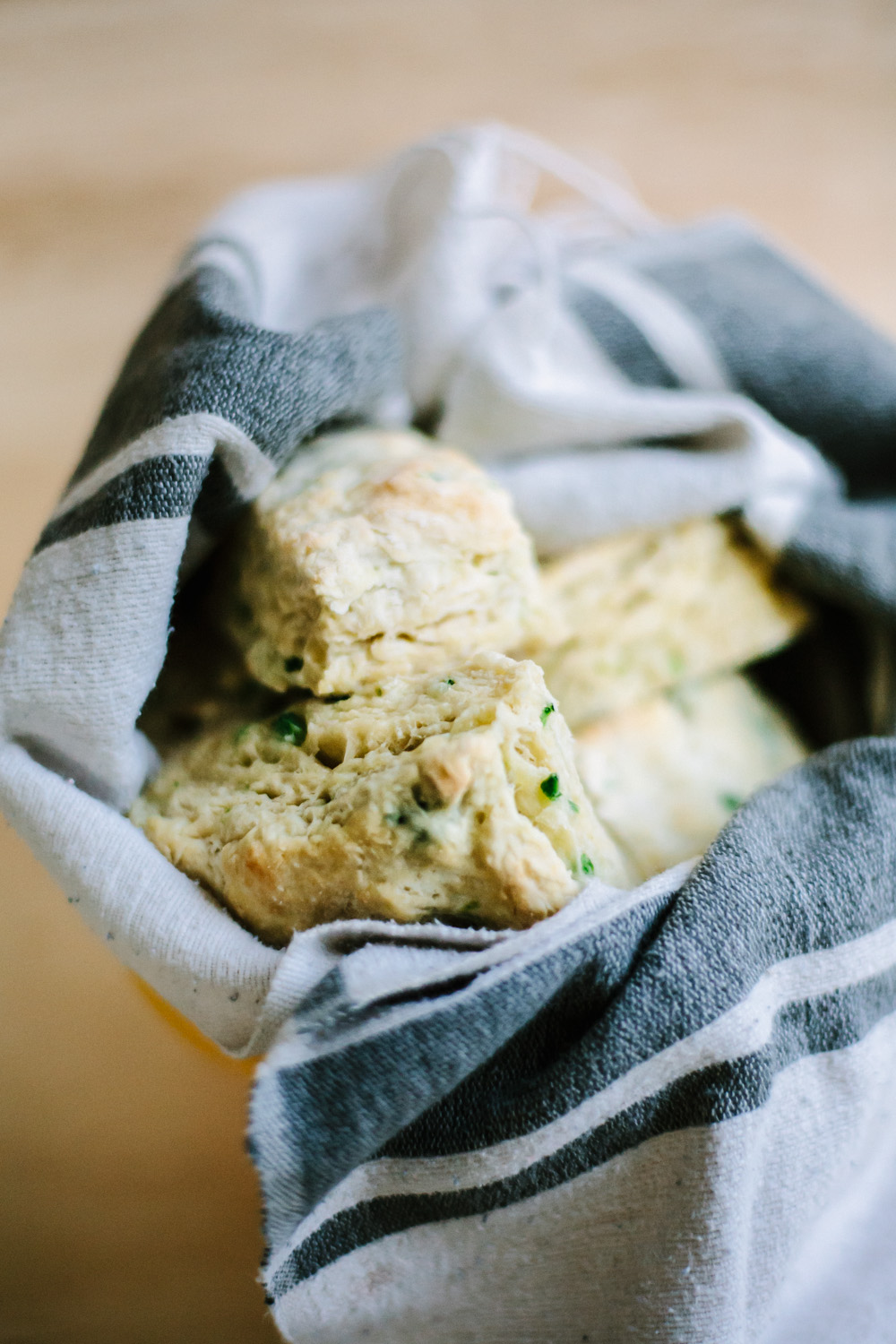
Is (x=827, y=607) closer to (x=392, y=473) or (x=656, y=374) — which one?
(x=656, y=374)

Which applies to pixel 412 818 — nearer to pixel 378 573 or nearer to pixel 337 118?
pixel 378 573

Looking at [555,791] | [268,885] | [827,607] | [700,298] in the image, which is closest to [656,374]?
[700,298]

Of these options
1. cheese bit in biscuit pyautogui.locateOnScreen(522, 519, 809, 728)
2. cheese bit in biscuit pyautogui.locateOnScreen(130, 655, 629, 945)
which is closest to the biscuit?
cheese bit in biscuit pyautogui.locateOnScreen(522, 519, 809, 728)

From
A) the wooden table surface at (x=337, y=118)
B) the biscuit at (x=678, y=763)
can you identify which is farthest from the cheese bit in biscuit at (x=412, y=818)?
the wooden table surface at (x=337, y=118)

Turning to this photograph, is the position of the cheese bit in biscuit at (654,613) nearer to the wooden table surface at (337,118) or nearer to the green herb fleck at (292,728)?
the green herb fleck at (292,728)

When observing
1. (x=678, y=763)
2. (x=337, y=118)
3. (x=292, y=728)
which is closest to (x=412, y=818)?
(x=292, y=728)

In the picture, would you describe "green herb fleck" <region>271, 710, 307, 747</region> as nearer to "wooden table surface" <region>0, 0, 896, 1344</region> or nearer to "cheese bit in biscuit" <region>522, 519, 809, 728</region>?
"cheese bit in biscuit" <region>522, 519, 809, 728</region>

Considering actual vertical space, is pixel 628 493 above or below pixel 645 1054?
above
